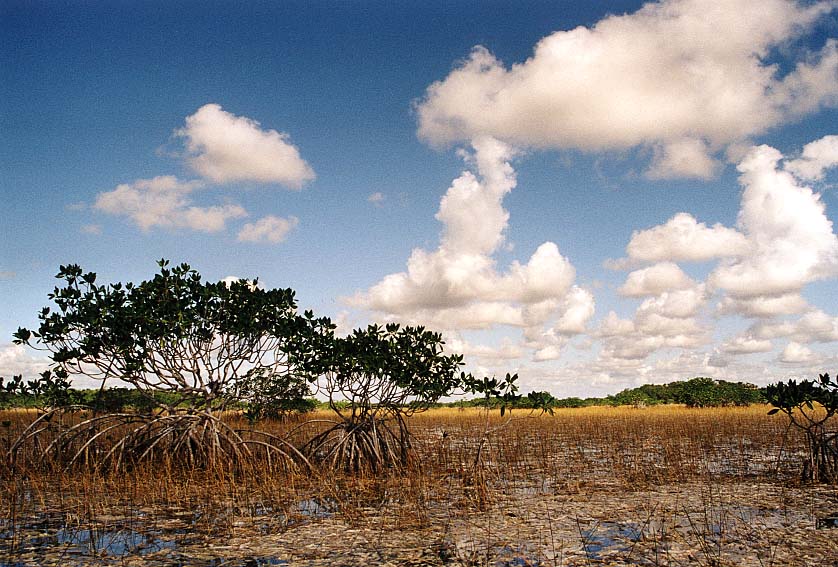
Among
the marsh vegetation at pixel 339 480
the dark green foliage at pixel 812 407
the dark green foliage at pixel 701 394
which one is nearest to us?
the marsh vegetation at pixel 339 480

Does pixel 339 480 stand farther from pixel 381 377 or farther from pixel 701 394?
pixel 701 394

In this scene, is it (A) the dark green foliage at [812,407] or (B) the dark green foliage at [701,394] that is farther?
(B) the dark green foliage at [701,394]

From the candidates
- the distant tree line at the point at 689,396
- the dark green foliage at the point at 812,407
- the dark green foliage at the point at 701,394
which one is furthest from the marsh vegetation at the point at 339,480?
the dark green foliage at the point at 701,394

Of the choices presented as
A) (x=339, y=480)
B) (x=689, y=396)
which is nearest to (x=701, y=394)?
(x=689, y=396)

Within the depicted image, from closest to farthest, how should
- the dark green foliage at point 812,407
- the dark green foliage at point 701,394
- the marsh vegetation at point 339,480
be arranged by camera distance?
the marsh vegetation at point 339,480 < the dark green foliage at point 812,407 < the dark green foliage at point 701,394

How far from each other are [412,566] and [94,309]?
29.5 feet

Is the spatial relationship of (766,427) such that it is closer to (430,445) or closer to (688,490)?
(430,445)

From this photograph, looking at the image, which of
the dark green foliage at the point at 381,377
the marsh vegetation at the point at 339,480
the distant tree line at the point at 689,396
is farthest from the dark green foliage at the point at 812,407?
the distant tree line at the point at 689,396

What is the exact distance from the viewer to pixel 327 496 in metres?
9.69

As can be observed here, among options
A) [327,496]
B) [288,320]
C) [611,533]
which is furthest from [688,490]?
[288,320]

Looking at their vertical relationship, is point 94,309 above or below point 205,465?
above

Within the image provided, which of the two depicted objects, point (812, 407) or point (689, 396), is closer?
point (812, 407)

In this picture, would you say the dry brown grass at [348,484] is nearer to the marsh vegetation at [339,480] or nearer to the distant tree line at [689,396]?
the marsh vegetation at [339,480]

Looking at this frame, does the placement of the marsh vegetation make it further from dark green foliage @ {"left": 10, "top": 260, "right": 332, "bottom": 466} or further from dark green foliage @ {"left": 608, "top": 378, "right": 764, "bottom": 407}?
dark green foliage @ {"left": 608, "top": 378, "right": 764, "bottom": 407}
